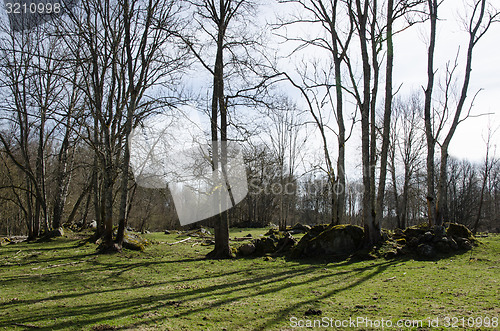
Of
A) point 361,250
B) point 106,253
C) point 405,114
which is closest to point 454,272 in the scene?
point 361,250

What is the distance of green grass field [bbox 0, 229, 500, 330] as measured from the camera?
12.6 ft

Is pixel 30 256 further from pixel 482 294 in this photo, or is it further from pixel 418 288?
pixel 482 294

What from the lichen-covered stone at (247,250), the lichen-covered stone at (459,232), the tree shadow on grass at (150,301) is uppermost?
the lichen-covered stone at (459,232)

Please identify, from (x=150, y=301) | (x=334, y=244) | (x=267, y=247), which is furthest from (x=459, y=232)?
(x=150, y=301)

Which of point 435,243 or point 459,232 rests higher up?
point 459,232

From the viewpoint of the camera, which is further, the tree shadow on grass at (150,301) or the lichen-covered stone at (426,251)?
the lichen-covered stone at (426,251)

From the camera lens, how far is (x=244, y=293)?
213 inches

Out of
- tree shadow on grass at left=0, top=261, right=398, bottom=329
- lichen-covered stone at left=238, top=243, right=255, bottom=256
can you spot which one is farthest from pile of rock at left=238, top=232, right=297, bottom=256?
tree shadow on grass at left=0, top=261, right=398, bottom=329

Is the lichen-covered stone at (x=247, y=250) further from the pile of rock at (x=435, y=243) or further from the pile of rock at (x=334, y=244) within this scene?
the pile of rock at (x=435, y=243)

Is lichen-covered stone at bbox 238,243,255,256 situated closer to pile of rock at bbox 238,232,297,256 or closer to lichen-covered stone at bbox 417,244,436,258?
pile of rock at bbox 238,232,297,256

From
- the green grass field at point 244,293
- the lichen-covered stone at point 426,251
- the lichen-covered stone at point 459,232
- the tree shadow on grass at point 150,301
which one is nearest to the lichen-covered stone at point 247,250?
the green grass field at point 244,293

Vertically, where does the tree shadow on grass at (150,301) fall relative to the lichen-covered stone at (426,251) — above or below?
below

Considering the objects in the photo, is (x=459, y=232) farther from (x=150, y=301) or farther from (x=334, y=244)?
(x=150, y=301)

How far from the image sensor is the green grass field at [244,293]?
386cm
